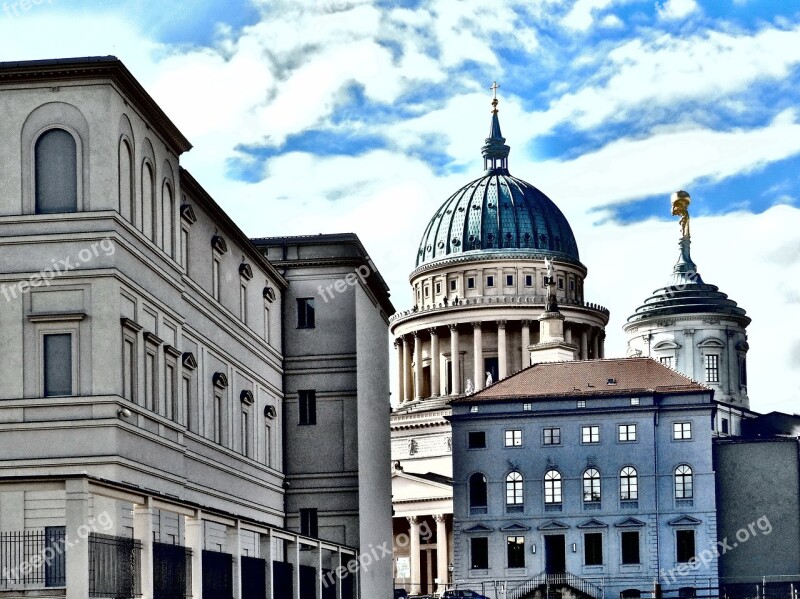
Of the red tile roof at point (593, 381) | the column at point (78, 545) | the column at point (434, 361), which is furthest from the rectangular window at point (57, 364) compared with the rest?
the column at point (434, 361)

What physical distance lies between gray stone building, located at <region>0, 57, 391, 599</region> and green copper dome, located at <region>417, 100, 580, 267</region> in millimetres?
112426

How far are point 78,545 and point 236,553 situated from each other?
9.77 meters

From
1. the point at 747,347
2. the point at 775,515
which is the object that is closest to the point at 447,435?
the point at 747,347

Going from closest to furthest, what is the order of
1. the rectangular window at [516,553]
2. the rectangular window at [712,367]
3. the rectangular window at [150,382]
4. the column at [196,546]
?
1. the column at [196,546]
2. the rectangular window at [150,382]
3. the rectangular window at [516,553]
4. the rectangular window at [712,367]

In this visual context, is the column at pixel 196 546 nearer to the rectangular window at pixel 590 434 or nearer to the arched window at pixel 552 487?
the arched window at pixel 552 487

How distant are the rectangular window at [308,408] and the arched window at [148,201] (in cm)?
2141

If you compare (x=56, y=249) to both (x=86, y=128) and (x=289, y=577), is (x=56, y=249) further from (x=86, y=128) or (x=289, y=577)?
(x=289, y=577)

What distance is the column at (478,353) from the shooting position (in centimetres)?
15750

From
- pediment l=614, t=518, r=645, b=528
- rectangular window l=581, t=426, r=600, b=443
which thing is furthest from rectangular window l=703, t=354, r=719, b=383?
pediment l=614, t=518, r=645, b=528

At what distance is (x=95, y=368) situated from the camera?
41.7 metres

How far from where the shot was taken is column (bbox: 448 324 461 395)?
521ft

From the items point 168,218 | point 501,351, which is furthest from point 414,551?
point 168,218

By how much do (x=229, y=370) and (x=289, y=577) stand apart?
1230 cm

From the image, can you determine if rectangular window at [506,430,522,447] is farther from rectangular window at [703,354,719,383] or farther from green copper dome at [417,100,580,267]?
green copper dome at [417,100,580,267]
